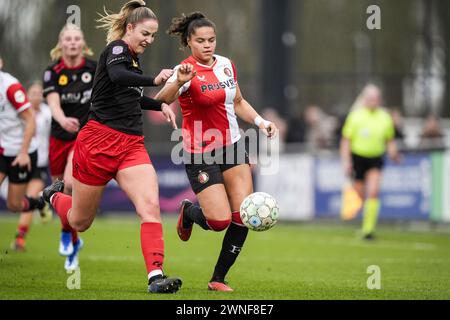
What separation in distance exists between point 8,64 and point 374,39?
10906 mm

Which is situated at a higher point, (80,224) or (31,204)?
(80,224)

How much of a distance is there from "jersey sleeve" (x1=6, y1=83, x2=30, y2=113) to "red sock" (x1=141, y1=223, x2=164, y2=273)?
3.56 meters

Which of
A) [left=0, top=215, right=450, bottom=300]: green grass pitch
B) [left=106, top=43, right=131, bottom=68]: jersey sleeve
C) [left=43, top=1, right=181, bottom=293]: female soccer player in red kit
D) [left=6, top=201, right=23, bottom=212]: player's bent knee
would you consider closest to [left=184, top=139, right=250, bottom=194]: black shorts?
[left=43, top=1, right=181, bottom=293]: female soccer player in red kit

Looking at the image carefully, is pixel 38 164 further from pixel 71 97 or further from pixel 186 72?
pixel 186 72

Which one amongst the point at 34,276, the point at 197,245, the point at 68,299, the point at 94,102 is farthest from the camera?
the point at 197,245

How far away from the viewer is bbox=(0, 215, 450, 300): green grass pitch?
8.68 m

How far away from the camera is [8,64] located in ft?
85.6

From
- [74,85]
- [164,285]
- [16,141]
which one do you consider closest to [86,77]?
[74,85]

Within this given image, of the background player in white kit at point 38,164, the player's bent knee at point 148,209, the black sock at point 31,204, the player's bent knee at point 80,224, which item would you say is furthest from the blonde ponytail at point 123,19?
the background player in white kit at point 38,164

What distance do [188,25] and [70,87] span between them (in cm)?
266

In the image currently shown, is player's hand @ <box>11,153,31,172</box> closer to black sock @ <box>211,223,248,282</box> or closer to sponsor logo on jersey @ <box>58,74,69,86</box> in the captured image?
sponsor logo on jersey @ <box>58,74,69,86</box>

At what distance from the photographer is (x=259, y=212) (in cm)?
858
